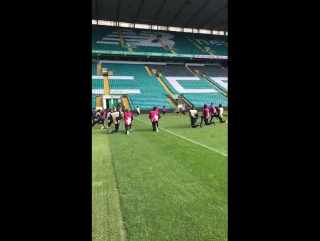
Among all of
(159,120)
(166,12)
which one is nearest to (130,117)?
(159,120)

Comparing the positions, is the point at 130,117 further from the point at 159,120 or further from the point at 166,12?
the point at 166,12

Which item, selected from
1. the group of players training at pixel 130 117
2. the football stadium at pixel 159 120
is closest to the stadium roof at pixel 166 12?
the football stadium at pixel 159 120

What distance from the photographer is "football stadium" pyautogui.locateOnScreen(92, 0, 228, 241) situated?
3.24m

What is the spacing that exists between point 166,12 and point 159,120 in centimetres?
1863

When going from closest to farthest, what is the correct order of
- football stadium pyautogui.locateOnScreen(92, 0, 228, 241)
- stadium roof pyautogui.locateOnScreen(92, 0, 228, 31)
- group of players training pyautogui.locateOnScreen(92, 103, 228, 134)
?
football stadium pyautogui.locateOnScreen(92, 0, 228, 241) < group of players training pyautogui.locateOnScreen(92, 103, 228, 134) < stadium roof pyautogui.locateOnScreen(92, 0, 228, 31)

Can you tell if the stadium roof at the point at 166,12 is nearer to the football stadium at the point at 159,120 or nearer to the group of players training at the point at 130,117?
the football stadium at the point at 159,120

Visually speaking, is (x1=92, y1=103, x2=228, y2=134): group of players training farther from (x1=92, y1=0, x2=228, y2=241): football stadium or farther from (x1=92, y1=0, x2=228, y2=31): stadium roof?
(x1=92, y1=0, x2=228, y2=31): stadium roof

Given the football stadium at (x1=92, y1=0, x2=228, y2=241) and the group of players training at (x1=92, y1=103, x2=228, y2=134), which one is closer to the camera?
the football stadium at (x1=92, y1=0, x2=228, y2=241)

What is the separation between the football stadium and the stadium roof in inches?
4.6

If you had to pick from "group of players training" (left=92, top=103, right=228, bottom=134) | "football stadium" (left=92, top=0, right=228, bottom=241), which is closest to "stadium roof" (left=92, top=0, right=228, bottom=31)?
"football stadium" (left=92, top=0, right=228, bottom=241)

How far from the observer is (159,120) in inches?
632
